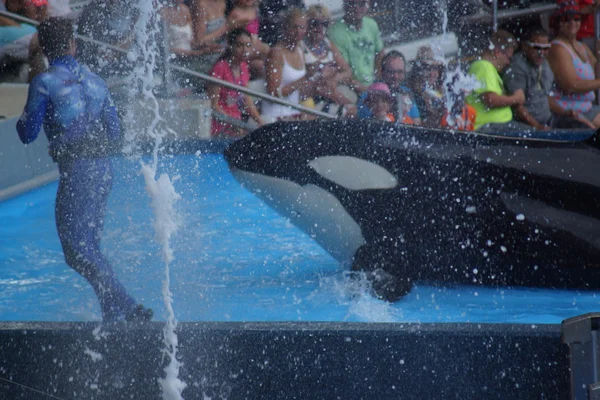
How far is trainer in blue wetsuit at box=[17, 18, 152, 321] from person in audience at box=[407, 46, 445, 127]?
12.0ft

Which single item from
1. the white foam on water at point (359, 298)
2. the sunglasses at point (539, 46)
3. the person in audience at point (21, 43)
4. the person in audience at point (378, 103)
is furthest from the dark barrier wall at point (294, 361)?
the sunglasses at point (539, 46)

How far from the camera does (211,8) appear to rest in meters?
6.32

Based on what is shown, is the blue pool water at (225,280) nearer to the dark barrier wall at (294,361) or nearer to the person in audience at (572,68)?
the dark barrier wall at (294,361)

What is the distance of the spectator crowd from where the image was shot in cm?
582

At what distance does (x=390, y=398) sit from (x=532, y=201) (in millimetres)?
1727

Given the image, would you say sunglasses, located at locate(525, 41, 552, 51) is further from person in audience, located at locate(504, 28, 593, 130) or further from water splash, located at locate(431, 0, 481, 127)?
water splash, located at locate(431, 0, 481, 127)

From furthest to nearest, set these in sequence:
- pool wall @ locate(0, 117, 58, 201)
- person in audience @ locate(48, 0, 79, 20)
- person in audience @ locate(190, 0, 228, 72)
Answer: person in audience @ locate(190, 0, 228, 72)
person in audience @ locate(48, 0, 79, 20)
pool wall @ locate(0, 117, 58, 201)

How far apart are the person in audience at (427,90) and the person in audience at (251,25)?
1.18m

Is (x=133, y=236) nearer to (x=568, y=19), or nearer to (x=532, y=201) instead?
(x=532, y=201)

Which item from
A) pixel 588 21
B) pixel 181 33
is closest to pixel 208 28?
pixel 181 33

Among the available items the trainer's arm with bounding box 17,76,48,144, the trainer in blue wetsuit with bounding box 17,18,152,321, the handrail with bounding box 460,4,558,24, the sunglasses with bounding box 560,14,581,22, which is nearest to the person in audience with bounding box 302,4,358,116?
the sunglasses with bounding box 560,14,581,22

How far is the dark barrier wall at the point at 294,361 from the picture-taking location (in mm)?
2262

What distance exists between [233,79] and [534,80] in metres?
2.59

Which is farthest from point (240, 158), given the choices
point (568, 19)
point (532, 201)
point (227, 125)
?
point (568, 19)
